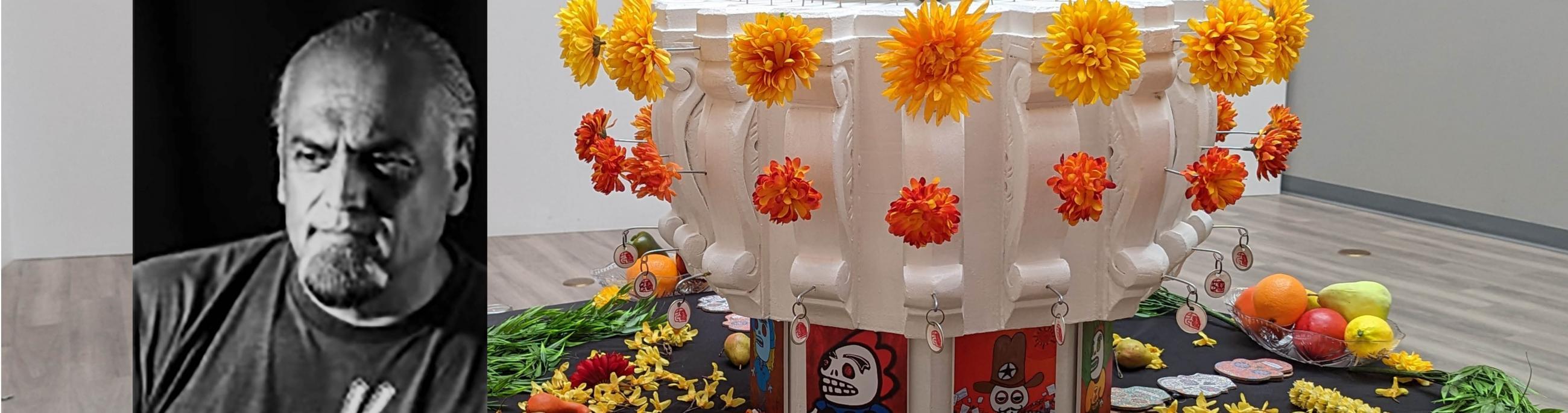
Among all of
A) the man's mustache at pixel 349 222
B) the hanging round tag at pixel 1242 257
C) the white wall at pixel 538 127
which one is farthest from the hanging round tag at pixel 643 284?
the white wall at pixel 538 127

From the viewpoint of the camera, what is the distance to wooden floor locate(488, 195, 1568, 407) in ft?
11.0

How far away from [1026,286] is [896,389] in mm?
301

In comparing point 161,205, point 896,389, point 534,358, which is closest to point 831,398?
point 896,389

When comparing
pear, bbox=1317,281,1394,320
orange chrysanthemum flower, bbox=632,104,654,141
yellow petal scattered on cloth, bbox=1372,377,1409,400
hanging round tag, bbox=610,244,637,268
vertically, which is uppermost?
orange chrysanthemum flower, bbox=632,104,654,141

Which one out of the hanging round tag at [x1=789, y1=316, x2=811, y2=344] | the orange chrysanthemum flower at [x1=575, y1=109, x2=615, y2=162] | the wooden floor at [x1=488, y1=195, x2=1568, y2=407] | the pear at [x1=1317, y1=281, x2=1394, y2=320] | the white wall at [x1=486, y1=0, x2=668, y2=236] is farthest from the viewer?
the white wall at [x1=486, y1=0, x2=668, y2=236]

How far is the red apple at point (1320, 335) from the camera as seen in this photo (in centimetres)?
284

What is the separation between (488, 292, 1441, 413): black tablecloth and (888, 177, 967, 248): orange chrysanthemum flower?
1.82 feet

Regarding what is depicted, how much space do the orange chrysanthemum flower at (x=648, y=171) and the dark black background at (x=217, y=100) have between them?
760 millimetres

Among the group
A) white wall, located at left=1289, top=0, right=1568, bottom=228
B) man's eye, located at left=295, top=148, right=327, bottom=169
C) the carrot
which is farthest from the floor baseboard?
man's eye, located at left=295, top=148, right=327, bottom=169

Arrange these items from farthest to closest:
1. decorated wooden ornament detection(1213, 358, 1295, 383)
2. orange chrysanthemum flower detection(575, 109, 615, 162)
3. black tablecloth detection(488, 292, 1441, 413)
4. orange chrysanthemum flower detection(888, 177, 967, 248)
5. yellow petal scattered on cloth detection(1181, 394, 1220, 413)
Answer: decorated wooden ornament detection(1213, 358, 1295, 383) < black tablecloth detection(488, 292, 1441, 413) < yellow petal scattered on cloth detection(1181, 394, 1220, 413) < orange chrysanthemum flower detection(575, 109, 615, 162) < orange chrysanthemum flower detection(888, 177, 967, 248)

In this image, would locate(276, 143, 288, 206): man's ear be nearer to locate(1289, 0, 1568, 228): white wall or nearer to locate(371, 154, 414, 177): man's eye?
locate(371, 154, 414, 177): man's eye

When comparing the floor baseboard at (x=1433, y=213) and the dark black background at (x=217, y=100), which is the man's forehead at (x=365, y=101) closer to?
the dark black background at (x=217, y=100)

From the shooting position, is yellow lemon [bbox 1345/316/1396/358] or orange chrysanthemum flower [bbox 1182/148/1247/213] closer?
orange chrysanthemum flower [bbox 1182/148/1247/213]

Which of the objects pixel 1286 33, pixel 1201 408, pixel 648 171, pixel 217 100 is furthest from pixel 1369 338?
pixel 217 100
